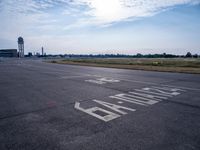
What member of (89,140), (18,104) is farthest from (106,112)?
(18,104)

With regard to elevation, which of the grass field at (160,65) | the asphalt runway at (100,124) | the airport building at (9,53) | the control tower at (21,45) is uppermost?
the control tower at (21,45)

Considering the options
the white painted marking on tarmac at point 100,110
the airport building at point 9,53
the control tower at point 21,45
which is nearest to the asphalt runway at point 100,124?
the white painted marking on tarmac at point 100,110

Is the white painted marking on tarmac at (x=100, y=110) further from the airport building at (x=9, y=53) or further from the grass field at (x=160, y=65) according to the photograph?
the airport building at (x=9, y=53)

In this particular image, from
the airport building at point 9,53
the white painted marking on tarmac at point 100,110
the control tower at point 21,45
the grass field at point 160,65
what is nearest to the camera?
the white painted marking on tarmac at point 100,110

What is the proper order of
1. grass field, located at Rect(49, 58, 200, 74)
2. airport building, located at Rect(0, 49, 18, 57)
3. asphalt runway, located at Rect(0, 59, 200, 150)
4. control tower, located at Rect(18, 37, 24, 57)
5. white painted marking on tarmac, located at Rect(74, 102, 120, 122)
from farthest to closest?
airport building, located at Rect(0, 49, 18, 57) < control tower, located at Rect(18, 37, 24, 57) < grass field, located at Rect(49, 58, 200, 74) < white painted marking on tarmac, located at Rect(74, 102, 120, 122) < asphalt runway, located at Rect(0, 59, 200, 150)

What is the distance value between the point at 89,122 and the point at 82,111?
943mm

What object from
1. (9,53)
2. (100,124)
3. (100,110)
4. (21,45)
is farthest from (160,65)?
(9,53)

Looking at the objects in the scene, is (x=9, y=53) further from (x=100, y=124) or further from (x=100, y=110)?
(x=100, y=124)

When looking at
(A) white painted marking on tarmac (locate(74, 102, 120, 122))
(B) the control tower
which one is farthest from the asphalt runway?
(B) the control tower

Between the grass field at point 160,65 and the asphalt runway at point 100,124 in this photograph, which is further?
the grass field at point 160,65

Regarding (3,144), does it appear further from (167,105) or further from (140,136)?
(167,105)

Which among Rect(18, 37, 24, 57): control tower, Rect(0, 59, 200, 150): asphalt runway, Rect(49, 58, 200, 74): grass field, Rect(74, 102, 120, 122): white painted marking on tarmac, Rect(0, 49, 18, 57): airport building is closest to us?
Rect(0, 59, 200, 150): asphalt runway

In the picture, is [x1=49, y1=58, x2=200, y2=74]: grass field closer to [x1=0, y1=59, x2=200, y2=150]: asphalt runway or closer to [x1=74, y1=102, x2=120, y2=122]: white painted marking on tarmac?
[x1=0, y1=59, x2=200, y2=150]: asphalt runway

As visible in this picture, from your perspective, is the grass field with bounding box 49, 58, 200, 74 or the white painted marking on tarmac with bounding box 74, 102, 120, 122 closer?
the white painted marking on tarmac with bounding box 74, 102, 120, 122
